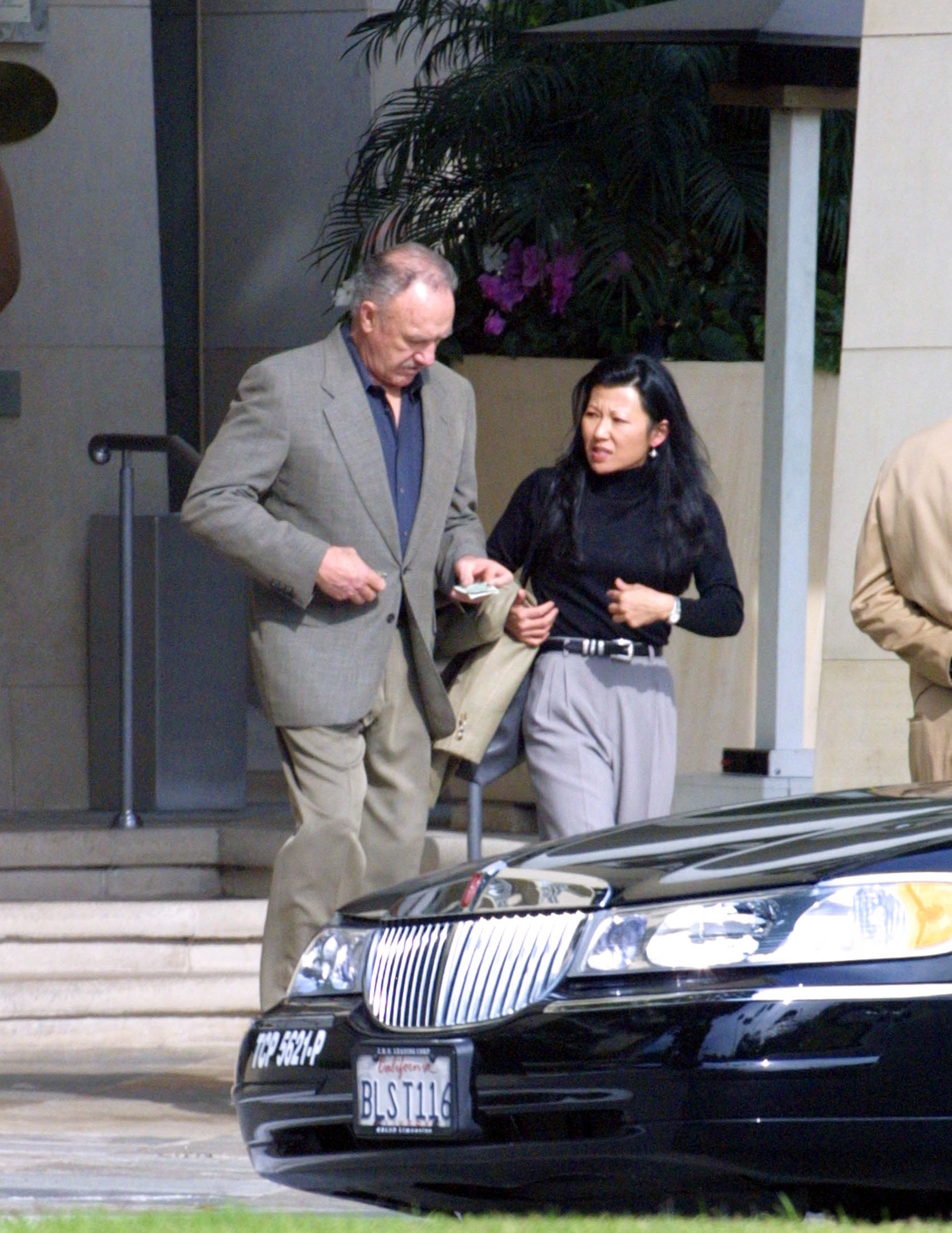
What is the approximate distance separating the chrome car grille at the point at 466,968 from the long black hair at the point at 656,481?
1.88 meters

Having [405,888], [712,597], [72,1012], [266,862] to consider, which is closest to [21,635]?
[266,862]

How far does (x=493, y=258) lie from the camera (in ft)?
34.2

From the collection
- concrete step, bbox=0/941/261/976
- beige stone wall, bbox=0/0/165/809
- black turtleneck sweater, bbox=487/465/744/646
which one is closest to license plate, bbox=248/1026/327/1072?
black turtleneck sweater, bbox=487/465/744/646

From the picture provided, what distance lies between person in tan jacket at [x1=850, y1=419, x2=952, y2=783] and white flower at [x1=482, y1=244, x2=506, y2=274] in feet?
14.9

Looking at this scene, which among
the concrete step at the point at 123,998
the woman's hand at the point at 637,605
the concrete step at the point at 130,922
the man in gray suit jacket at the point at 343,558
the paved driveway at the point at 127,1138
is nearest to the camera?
the paved driveway at the point at 127,1138

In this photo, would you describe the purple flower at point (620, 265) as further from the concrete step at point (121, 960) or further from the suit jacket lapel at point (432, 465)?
the suit jacket lapel at point (432, 465)

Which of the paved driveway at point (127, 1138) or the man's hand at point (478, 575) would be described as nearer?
the paved driveway at point (127, 1138)

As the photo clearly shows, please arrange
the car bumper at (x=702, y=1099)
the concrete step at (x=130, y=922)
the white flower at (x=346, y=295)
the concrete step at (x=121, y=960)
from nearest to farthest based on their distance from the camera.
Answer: the car bumper at (x=702, y=1099) < the white flower at (x=346, y=295) < the concrete step at (x=121, y=960) < the concrete step at (x=130, y=922)

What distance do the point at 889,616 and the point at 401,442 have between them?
1238mm

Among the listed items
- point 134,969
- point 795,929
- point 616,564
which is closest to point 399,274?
point 616,564

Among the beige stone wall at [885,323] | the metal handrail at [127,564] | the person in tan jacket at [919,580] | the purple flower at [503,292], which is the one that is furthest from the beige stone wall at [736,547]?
the person in tan jacket at [919,580]

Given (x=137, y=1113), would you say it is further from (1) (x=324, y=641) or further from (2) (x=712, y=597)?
(2) (x=712, y=597)

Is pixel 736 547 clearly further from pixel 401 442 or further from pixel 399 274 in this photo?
pixel 399 274

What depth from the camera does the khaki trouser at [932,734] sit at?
588cm
